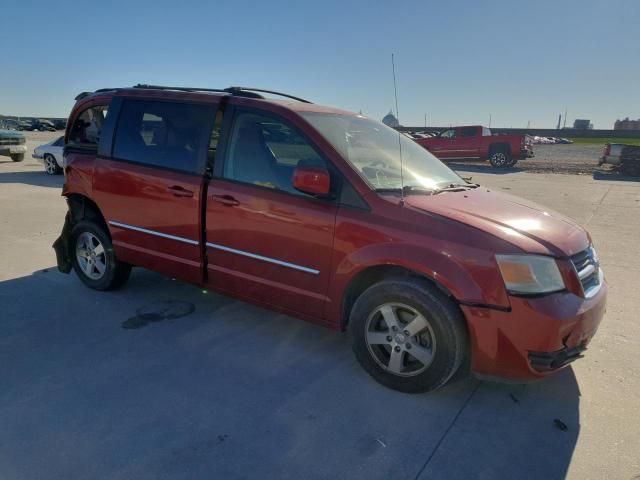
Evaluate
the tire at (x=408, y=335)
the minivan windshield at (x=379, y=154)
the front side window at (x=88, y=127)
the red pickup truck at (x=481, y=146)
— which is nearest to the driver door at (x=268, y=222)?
the minivan windshield at (x=379, y=154)

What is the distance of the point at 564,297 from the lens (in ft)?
8.88

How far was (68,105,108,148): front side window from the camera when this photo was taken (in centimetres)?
455

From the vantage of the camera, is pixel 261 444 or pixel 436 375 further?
pixel 436 375

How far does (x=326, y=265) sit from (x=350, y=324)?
17.3 inches

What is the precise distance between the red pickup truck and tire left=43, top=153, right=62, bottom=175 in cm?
1528

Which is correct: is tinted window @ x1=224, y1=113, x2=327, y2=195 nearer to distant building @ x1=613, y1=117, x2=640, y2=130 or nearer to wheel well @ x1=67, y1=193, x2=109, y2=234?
wheel well @ x1=67, y1=193, x2=109, y2=234

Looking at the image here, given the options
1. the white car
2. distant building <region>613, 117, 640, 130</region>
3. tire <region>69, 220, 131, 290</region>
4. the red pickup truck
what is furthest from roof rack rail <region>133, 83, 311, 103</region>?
distant building <region>613, 117, 640, 130</region>

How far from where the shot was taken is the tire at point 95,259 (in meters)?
4.52

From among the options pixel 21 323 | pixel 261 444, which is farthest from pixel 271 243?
pixel 21 323

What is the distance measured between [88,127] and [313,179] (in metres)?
2.93

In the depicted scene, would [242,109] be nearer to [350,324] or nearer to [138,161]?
[138,161]

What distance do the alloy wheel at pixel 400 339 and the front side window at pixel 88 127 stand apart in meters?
3.28

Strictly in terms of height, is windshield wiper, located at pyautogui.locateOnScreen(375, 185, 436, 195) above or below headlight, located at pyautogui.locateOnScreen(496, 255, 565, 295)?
above

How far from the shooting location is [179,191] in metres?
3.79
